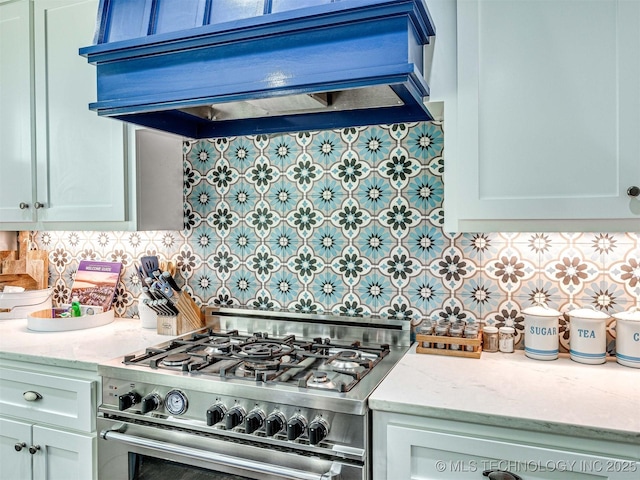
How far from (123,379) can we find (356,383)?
77cm

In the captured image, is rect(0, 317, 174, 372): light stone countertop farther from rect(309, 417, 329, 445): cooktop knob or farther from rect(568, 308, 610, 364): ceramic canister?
rect(568, 308, 610, 364): ceramic canister

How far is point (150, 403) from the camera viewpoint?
57.8 inches

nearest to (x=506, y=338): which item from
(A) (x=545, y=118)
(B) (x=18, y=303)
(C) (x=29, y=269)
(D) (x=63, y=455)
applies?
(A) (x=545, y=118)

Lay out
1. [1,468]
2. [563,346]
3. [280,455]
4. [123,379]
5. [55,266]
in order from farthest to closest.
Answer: [55,266] → [1,468] → [563,346] → [123,379] → [280,455]

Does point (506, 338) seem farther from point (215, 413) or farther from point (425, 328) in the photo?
point (215, 413)

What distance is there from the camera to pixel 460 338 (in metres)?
1.62

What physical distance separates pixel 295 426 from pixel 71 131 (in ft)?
5.16

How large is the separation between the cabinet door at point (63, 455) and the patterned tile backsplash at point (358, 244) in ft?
2.51

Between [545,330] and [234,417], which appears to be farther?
[545,330]

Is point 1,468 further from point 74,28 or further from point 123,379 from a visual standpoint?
point 74,28

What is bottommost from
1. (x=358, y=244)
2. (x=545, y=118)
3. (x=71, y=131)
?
(x=358, y=244)

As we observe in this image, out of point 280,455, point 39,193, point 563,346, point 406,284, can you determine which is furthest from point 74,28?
point 563,346

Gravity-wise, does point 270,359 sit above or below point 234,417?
above

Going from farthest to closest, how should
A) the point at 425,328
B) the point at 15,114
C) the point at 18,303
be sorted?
the point at 18,303
the point at 15,114
the point at 425,328
